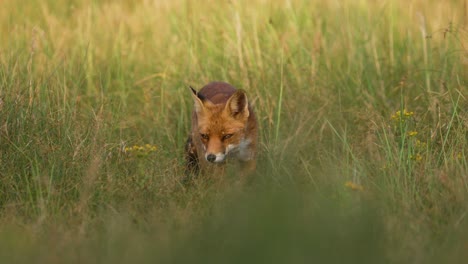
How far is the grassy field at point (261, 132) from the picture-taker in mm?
4484

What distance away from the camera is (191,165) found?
7223mm

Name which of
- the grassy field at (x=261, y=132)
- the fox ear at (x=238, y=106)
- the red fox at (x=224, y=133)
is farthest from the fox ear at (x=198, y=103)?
the grassy field at (x=261, y=132)

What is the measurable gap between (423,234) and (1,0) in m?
6.30

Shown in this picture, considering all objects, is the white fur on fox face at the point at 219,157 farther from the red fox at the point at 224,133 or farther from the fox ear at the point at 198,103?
the fox ear at the point at 198,103

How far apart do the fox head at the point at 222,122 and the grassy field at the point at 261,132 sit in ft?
1.33

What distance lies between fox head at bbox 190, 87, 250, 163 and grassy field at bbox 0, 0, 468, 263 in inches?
15.9

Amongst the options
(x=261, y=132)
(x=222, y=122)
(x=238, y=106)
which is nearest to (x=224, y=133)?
(x=222, y=122)

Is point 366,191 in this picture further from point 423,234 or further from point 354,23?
point 354,23

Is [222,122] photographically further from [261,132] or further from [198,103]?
[261,132]

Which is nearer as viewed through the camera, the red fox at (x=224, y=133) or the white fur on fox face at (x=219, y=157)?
the white fur on fox face at (x=219, y=157)

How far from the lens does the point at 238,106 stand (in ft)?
22.6

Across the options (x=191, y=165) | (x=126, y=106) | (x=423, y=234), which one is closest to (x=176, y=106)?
(x=126, y=106)

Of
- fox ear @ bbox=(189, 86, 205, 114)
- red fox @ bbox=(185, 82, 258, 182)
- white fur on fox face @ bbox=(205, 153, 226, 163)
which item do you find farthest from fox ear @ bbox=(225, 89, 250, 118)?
white fur on fox face @ bbox=(205, 153, 226, 163)

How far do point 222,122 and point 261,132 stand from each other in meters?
0.97
